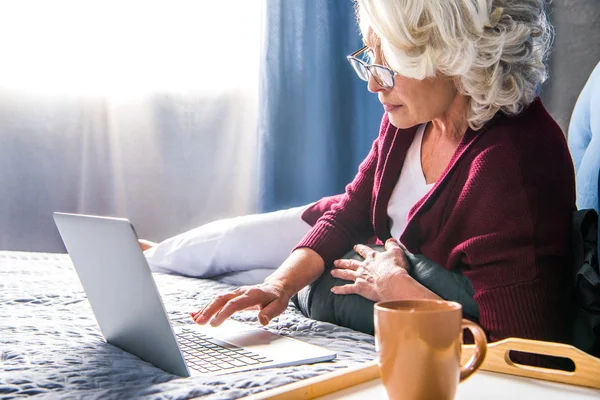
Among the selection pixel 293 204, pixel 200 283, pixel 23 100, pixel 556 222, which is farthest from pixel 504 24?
pixel 23 100

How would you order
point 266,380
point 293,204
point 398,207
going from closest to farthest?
1. point 266,380
2. point 398,207
3. point 293,204

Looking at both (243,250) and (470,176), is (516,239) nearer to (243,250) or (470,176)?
(470,176)

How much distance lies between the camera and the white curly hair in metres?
1.10

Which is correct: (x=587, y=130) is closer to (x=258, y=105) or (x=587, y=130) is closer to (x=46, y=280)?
(x=46, y=280)

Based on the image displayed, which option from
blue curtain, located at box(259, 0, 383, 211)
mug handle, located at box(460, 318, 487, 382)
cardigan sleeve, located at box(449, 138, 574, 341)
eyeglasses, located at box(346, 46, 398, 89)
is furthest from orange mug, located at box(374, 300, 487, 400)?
blue curtain, located at box(259, 0, 383, 211)

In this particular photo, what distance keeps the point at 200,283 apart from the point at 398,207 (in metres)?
0.58

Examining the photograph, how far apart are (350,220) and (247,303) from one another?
0.42m

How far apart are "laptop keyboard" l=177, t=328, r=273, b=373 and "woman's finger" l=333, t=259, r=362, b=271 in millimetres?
376

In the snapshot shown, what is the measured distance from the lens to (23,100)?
7.91ft

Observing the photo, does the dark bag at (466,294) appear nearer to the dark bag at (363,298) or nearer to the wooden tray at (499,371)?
the dark bag at (363,298)

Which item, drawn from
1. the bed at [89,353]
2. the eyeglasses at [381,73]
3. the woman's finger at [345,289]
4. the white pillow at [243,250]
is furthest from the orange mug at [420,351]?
the white pillow at [243,250]

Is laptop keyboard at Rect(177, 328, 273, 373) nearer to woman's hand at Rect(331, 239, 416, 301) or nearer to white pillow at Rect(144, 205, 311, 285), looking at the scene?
woman's hand at Rect(331, 239, 416, 301)

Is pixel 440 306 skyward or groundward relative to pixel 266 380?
skyward

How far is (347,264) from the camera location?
1.23 m
